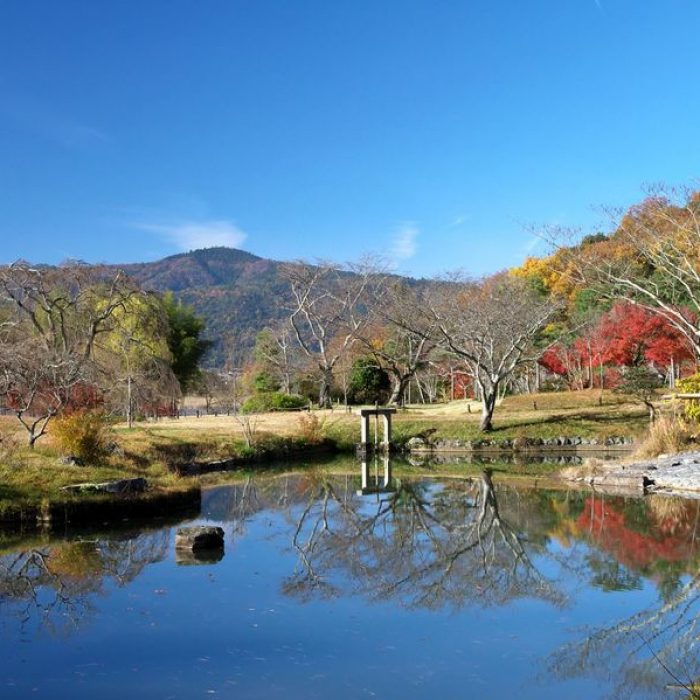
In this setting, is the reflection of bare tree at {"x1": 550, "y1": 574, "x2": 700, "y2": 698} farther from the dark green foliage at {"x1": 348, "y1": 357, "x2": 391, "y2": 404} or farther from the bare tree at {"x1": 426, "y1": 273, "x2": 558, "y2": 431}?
the dark green foliage at {"x1": 348, "y1": 357, "x2": 391, "y2": 404}

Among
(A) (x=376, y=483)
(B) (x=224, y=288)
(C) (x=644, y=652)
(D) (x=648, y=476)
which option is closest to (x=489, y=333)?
(A) (x=376, y=483)

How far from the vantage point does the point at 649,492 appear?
61.7 feet

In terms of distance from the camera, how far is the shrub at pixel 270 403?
3915cm

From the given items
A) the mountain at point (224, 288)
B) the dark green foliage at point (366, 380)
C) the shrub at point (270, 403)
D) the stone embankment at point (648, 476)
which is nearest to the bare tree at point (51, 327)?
the shrub at point (270, 403)

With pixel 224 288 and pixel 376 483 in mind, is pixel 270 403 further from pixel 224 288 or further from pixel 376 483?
pixel 224 288

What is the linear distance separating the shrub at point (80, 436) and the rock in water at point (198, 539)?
5958 millimetres

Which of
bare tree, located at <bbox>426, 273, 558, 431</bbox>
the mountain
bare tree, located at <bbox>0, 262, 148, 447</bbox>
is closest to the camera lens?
bare tree, located at <bbox>0, 262, 148, 447</bbox>

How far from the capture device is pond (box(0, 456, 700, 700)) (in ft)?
24.7

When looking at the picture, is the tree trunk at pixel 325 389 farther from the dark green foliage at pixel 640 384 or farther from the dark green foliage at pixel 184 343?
the dark green foliage at pixel 640 384

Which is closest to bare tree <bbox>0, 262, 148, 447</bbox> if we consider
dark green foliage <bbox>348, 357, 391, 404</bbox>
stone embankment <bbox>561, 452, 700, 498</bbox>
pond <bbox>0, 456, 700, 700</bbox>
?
pond <bbox>0, 456, 700, 700</bbox>

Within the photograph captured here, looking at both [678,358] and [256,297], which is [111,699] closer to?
[678,358]

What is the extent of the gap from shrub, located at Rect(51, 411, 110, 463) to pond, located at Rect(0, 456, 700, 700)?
12.0ft

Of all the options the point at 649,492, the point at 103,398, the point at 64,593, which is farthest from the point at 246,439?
the point at 64,593

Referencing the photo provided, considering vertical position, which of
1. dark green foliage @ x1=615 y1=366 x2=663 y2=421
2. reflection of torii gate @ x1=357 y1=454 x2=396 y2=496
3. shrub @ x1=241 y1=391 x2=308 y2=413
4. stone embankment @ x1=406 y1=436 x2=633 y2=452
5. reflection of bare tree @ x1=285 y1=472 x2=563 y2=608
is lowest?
reflection of bare tree @ x1=285 y1=472 x2=563 y2=608
